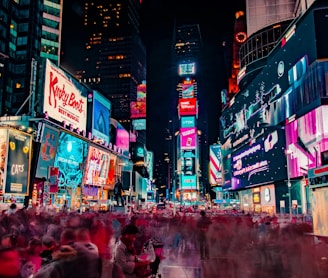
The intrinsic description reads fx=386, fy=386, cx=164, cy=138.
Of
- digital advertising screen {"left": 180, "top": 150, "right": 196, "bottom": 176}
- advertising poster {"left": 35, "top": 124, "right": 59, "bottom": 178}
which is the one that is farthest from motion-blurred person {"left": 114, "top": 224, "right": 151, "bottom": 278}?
digital advertising screen {"left": 180, "top": 150, "right": 196, "bottom": 176}

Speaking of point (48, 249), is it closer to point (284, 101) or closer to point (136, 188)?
point (284, 101)

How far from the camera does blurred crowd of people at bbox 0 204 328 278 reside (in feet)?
13.2

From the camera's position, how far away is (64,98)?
52.4m

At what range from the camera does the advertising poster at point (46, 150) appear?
42.9 m

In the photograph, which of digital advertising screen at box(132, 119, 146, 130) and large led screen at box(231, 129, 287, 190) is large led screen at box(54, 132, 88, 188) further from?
digital advertising screen at box(132, 119, 146, 130)

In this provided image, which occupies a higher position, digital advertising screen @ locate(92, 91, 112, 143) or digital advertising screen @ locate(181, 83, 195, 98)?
digital advertising screen @ locate(181, 83, 195, 98)

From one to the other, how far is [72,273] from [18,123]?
4453 cm

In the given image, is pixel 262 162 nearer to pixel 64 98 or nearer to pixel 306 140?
pixel 306 140

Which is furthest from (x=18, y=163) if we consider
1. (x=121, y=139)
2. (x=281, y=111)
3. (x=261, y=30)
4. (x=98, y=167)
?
(x=261, y=30)

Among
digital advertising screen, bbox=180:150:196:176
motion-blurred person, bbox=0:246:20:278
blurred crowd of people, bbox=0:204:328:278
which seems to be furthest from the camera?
digital advertising screen, bbox=180:150:196:176

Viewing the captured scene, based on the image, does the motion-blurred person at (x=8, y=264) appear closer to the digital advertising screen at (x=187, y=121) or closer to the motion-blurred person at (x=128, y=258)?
the motion-blurred person at (x=128, y=258)

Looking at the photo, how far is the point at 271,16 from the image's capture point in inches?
3386

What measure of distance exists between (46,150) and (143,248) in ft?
124

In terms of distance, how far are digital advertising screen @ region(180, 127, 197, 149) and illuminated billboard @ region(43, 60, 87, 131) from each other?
306 feet
